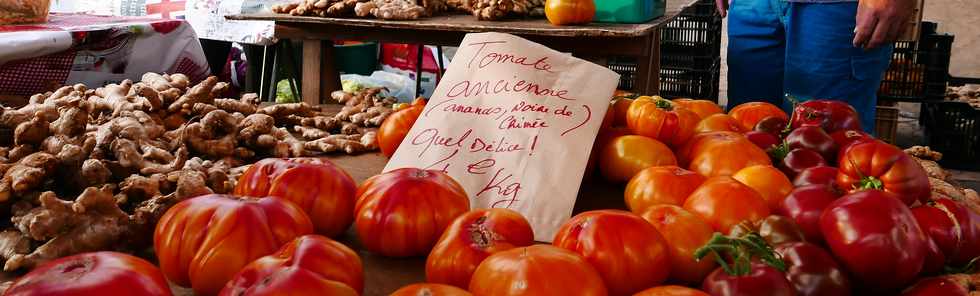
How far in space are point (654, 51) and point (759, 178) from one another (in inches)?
69.4

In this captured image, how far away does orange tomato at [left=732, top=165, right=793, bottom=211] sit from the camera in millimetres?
1171

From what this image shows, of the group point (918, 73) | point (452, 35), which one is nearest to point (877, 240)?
point (452, 35)

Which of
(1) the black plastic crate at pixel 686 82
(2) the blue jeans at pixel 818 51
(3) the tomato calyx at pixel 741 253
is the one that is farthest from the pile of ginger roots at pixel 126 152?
(1) the black plastic crate at pixel 686 82

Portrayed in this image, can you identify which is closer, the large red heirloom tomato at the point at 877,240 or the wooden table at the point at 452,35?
the large red heirloom tomato at the point at 877,240

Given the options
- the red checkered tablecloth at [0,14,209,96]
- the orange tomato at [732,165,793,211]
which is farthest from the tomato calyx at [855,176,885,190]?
the red checkered tablecloth at [0,14,209,96]

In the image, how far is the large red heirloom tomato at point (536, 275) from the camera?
76 centimetres

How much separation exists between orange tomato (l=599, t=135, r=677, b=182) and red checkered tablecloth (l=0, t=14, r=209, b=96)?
190 cm

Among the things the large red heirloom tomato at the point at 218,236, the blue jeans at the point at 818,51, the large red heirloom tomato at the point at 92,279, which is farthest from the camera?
the blue jeans at the point at 818,51

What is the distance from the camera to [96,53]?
300 centimetres

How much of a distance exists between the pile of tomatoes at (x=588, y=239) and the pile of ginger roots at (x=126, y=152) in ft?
0.53

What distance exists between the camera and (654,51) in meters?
2.90

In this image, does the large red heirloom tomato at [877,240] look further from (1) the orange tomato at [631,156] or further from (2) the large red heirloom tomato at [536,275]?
(1) the orange tomato at [631,156]

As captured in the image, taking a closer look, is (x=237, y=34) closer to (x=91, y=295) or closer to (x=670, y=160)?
(x=670, y=160)

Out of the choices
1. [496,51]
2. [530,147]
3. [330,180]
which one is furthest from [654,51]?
[330,180]
